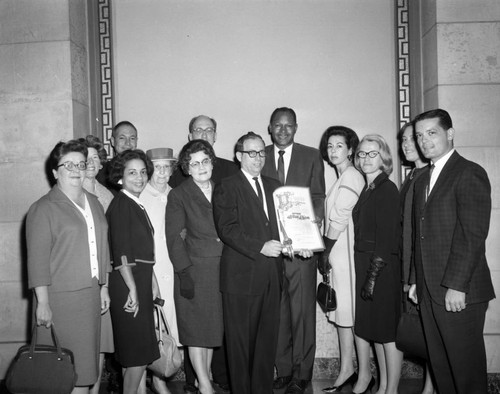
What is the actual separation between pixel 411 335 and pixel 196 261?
1.54 m

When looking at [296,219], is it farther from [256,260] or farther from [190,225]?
[190,225]

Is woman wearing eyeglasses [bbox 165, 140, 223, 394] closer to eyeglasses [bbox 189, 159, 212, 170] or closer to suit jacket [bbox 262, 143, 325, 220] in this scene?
eyeglasses [bbox 189, 159, 212, 170]

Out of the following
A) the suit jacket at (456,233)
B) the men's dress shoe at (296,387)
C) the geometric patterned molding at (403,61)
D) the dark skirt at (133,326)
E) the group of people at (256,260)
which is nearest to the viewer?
the suit jacket at (456,233)

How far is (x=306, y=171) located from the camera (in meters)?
4.32

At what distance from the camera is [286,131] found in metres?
4.37

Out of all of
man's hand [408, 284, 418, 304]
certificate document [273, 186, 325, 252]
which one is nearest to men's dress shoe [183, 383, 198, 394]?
certificate document [273, 186, 325, 252]

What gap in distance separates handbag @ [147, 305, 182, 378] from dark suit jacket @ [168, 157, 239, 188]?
1235 mm

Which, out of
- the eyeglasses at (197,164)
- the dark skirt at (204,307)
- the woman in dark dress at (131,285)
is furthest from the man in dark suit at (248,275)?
the woman in dark dress at (131,285)

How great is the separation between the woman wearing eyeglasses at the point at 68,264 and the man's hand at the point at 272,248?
3.58 feet

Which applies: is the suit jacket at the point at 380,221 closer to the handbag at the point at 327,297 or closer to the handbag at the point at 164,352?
the handbag at the point at 327,297

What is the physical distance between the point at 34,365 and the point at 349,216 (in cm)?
244

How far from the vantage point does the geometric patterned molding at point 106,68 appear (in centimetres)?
502

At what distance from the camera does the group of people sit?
2934 mm

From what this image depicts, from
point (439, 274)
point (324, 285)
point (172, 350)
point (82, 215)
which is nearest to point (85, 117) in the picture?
point (82, 215)
